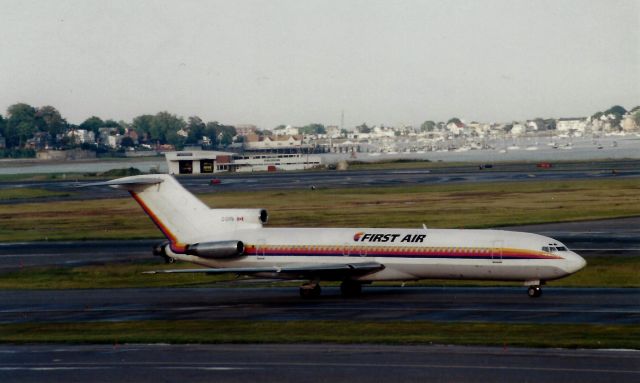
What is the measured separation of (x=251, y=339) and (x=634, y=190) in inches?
3183

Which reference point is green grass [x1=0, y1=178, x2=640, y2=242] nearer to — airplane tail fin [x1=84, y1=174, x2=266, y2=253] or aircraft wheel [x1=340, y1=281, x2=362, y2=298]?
airplane tail fin [x1=84, y1=174, x2=266, y2=253]

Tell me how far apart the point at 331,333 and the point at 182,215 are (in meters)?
15.6

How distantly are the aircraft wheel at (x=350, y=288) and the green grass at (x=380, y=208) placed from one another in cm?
3089

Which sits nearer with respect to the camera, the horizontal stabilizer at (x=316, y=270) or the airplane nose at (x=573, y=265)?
the airplane nose at (x=573, y=265)

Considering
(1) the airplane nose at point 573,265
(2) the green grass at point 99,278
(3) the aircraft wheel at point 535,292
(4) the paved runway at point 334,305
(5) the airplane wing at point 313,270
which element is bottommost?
(2) the green grass at point 99,278

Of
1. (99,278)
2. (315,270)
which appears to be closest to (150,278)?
(99,278)

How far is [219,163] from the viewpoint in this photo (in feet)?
635

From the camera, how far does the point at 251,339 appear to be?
119 feet

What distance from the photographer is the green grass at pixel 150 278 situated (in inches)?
2021

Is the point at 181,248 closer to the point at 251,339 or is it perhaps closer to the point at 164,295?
the point at 164,295

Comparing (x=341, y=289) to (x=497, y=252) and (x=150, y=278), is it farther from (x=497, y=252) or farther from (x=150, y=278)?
(x=150, y=278)

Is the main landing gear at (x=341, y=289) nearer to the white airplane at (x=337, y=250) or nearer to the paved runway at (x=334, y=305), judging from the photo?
the white airplane at (x=337, y=250)

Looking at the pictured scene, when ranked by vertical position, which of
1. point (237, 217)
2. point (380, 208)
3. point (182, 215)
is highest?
point (182, 215)

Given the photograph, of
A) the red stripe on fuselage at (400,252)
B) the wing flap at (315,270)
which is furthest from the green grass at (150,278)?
the wing flap at (315,270)
